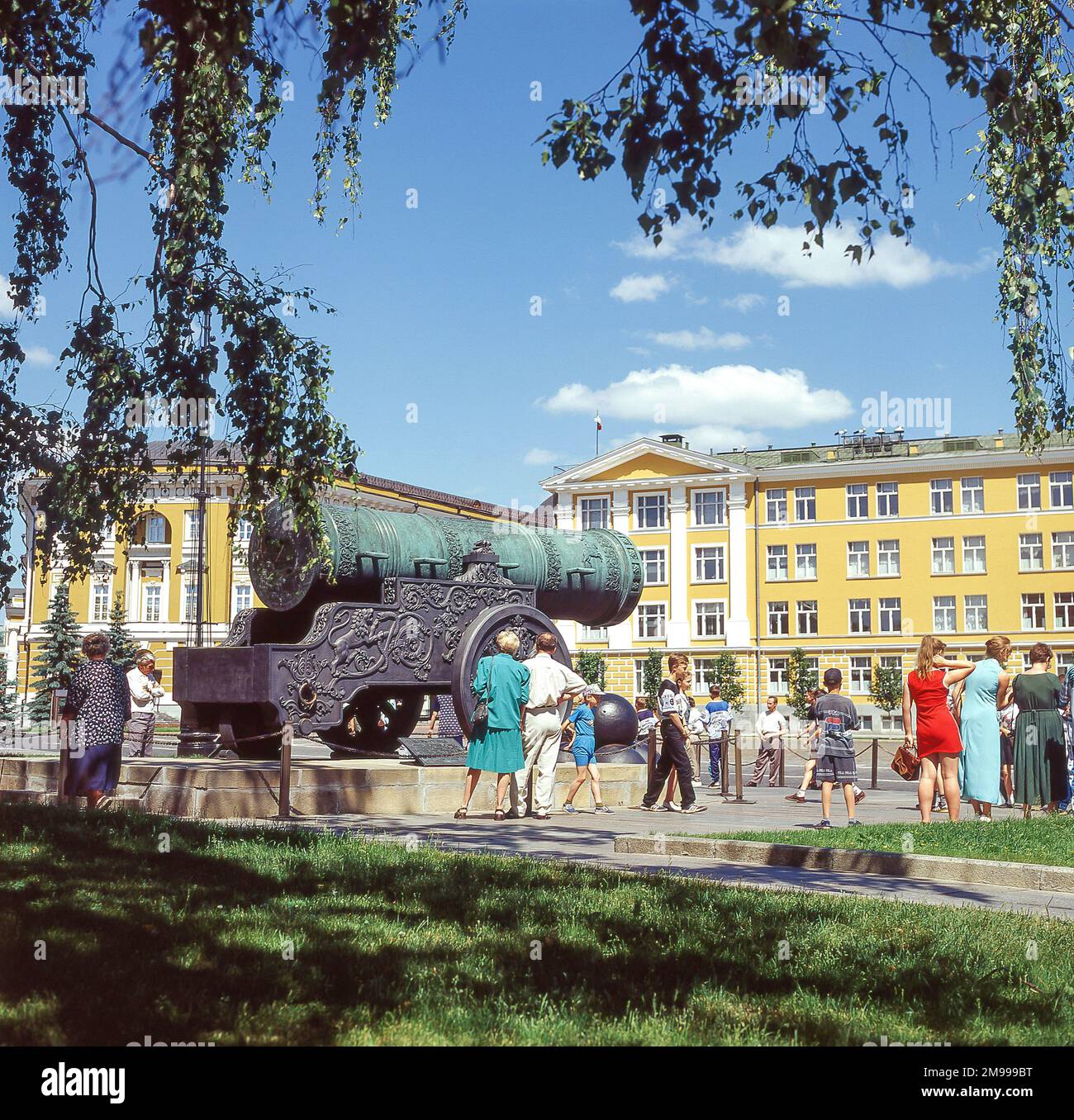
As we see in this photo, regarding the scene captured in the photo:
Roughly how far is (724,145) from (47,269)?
553 cm

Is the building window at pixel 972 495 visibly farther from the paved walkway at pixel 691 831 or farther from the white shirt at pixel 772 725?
the paved walkway at pixel 691 831

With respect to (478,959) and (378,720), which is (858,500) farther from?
(478,959)

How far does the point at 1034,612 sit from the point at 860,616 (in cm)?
751

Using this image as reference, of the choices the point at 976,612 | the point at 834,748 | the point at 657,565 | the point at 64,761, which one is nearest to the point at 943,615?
the point at 976,612

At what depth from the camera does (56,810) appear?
10188 millimetres

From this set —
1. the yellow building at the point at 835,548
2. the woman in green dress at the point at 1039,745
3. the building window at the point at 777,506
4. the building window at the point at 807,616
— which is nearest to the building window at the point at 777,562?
the yellow building at the point at 835,548

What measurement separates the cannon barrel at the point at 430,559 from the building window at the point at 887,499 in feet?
161

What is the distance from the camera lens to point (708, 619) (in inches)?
2638

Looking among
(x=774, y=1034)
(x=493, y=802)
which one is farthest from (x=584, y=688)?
(x=774, y=1034)

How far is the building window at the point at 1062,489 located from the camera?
6116cm

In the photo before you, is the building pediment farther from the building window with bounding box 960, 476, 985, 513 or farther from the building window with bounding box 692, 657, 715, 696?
the building window with bounding box 960, 476, 985, 513

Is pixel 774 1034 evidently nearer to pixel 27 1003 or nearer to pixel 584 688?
pixel 27 1003

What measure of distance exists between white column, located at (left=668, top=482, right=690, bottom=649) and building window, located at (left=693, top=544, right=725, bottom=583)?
17.7 inches

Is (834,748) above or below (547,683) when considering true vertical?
below
